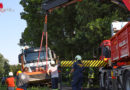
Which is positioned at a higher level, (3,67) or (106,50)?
(3,67)

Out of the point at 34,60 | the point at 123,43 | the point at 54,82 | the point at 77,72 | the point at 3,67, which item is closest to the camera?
the point at 123,43

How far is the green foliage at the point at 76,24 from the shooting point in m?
25.2

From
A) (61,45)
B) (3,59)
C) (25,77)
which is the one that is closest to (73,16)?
(61,45)

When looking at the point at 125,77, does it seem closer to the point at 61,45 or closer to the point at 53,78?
the point at 53,78

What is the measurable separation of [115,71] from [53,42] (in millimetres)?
20997

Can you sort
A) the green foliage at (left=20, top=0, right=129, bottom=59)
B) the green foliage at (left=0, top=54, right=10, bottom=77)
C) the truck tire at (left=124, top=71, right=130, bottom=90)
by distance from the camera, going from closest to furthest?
the truck tire at (left=124, top=71, right=130, bottom=90)
the green foliage at (left=20, top=0, right=129, bottom=59)
the green foliage at (left=0, top=54, right=10, bottom=77)

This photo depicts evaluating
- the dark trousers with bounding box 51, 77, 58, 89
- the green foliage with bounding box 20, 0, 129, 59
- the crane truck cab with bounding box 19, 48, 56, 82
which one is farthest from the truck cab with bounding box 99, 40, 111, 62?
the green foliage with bounding box 20, 0, 129, 59

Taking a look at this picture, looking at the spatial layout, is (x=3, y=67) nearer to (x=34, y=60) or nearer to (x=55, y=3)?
(x=34, y=60)

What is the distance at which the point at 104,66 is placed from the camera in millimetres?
15008

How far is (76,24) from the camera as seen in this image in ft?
98.9

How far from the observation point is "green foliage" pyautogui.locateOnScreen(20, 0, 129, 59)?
2517 cm

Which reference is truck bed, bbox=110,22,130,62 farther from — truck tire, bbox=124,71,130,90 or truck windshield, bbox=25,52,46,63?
truck windshield, bbox=25,52,46,63

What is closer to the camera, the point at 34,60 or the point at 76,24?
Result: the point at 34,60

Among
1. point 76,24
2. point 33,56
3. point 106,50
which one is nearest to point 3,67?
point 76,24
